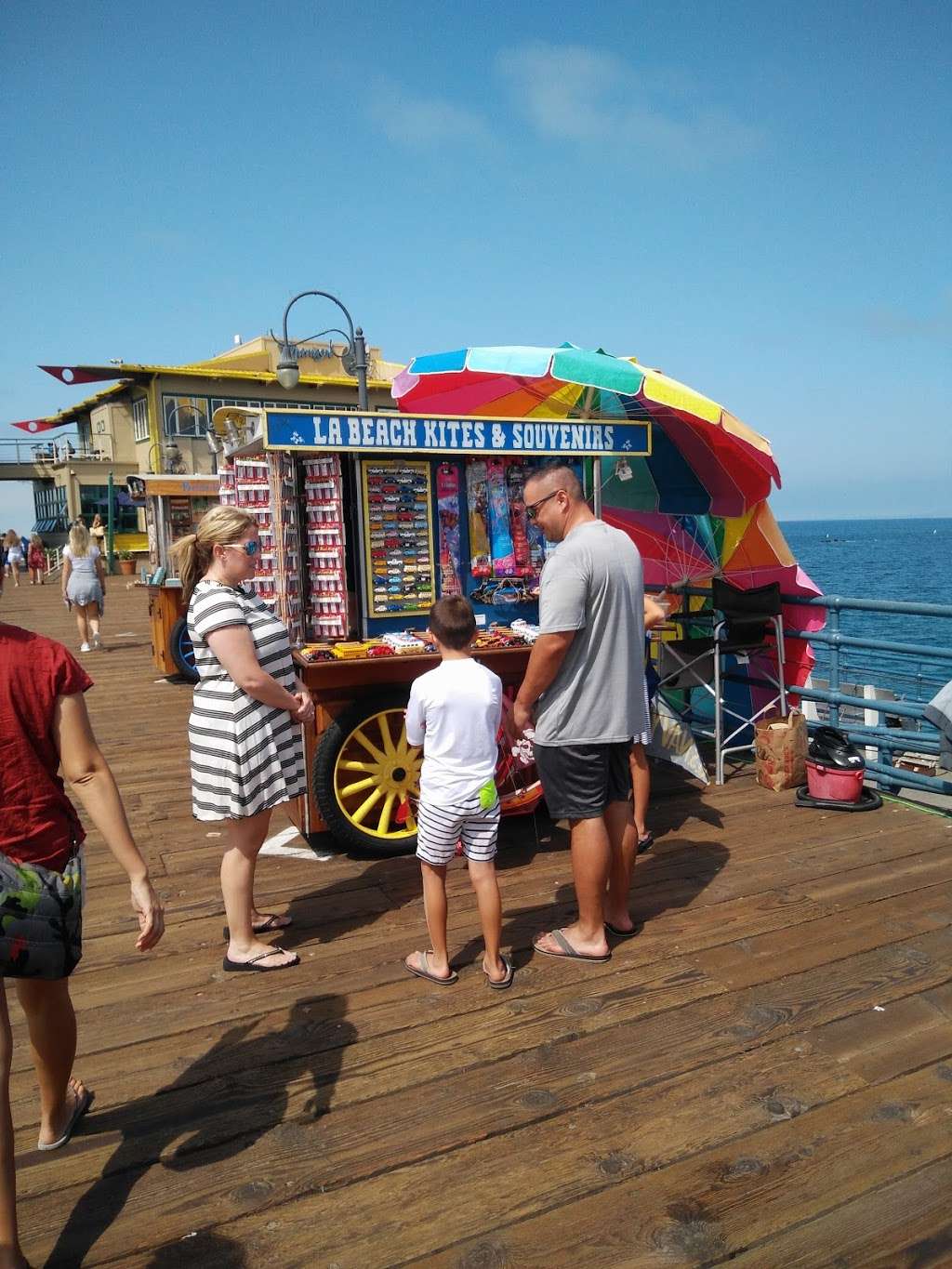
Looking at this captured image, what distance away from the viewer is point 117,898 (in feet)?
14.8

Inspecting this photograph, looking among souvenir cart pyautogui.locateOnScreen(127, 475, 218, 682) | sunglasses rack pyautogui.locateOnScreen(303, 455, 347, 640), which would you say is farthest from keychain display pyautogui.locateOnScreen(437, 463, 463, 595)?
souvenir cart pyautogui.locateOnScreen(127, 475, 218, 682)

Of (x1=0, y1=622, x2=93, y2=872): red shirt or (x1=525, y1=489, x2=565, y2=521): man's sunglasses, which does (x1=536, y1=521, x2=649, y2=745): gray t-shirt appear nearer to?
(x1=525, y1=489, x2=565, y2=521): man's sunglasses

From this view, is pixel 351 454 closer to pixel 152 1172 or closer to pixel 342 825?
pixel 342 825

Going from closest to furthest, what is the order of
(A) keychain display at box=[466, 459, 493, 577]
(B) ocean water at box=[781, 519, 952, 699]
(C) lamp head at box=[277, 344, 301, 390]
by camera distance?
(A) keychain display at box=[466, 459, 493, 577]
(C) lamp head at box=[277, 344, 301, 390]
(B) ocean water at box=[781, 519, 952, 699]

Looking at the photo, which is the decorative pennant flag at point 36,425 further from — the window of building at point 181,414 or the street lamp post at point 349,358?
the street lamp post at point 349,358

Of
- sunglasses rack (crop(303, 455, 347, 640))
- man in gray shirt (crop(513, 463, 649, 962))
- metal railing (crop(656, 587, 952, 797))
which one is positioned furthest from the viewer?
metal railing (crop(656, 587, 952, 797))

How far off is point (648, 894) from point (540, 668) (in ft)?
4.91

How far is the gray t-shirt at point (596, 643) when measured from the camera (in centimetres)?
346

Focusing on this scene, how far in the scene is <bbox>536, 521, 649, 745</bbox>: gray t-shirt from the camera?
346cm

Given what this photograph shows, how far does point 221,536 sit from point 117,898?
211 centimetres

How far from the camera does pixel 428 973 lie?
3.52 m

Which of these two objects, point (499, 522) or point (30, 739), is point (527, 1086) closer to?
point (30, 739)

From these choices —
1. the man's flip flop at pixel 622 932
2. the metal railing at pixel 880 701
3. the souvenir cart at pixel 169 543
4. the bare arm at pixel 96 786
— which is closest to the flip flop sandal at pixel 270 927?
the man's flip flop at pixel 622 932

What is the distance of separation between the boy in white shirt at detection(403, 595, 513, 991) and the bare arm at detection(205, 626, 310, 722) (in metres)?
0.59
